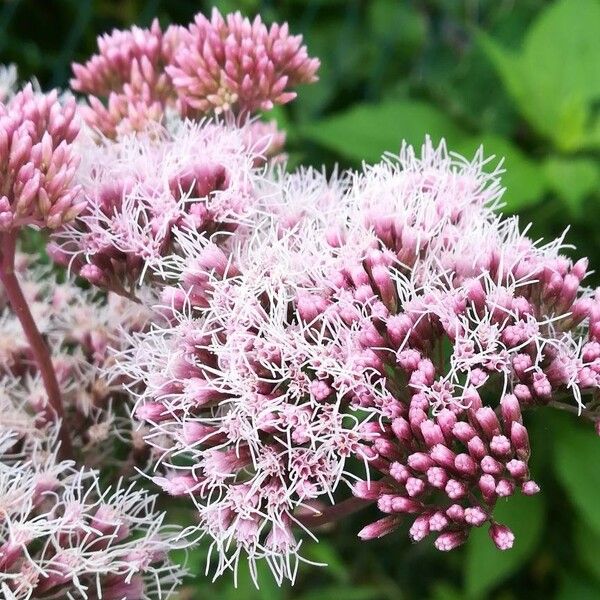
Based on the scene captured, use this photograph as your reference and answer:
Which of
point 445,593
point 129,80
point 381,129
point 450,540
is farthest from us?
point 445,593

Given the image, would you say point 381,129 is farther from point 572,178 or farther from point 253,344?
point 253,344

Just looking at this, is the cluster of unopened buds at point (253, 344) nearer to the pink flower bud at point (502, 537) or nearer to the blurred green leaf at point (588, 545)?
the pink flower bud at point (502, 537)

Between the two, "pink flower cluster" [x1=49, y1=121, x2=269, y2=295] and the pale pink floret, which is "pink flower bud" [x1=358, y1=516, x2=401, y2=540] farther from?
the pale pink floret

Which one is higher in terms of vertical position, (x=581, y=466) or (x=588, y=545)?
(x=581, y=466)

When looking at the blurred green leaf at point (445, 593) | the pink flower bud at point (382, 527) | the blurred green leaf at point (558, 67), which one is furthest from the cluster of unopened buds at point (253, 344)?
the blurred green leaf at point (445, 593)

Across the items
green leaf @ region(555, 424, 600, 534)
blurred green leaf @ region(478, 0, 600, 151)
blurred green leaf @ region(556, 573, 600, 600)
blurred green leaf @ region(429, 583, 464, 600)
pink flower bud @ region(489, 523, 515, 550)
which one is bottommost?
blurred green leaf @ region(429, 583, 464, 600)

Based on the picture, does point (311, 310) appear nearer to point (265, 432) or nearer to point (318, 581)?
point (265, 432)

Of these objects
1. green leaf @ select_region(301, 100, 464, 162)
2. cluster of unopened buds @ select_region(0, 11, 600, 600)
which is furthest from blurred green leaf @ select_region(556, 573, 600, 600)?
cluster of unopened buds @ select_region(0, 11, 600, 600)

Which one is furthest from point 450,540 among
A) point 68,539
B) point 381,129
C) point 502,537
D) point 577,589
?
point 577,589
